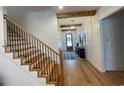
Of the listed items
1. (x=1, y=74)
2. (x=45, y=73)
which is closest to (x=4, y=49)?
(x=1, y=74)

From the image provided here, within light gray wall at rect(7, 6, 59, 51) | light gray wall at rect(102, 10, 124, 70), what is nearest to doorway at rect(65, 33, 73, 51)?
light gray wall at rect(7, 6, 59, 51)

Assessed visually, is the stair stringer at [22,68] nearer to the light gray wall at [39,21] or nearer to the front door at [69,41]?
the light gray wall at [39,21]

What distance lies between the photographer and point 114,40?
657 cm

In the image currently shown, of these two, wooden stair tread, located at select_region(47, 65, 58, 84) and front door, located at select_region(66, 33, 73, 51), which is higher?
front door, located at select_region(66, 33, 73, 51)

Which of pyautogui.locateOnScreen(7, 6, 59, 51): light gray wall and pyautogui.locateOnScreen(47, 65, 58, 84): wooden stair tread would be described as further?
pyautogui.locateOnScreen(7, 6, 59, 51): light gray wall

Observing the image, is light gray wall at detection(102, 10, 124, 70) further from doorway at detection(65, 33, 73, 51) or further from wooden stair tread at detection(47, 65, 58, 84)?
doorway at detection(65, 33, 73, 51)

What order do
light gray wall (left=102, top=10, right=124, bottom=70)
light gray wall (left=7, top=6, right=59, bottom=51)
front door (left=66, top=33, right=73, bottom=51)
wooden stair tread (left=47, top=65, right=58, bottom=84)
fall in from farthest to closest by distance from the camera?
front door (left=66, top=33, right=73, bottom=51) < light gray wall (left=7, top=6, right=59, bottom=51) < light gray wall (left=102, top=10, right=124, bottom=70) < wooden stair tread (left=47, top=65, right=58, bottom=84)

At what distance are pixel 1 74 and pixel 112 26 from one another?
13.9ft

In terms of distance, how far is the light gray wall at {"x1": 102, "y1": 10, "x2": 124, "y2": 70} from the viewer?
6.48 metres

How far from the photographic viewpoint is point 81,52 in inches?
449

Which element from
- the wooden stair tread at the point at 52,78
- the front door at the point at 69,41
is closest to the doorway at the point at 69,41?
the front door at the point at 69,41

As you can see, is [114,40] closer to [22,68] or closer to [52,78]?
[52,78]

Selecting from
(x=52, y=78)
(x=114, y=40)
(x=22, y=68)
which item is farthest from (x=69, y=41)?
(x=22, y=68)
